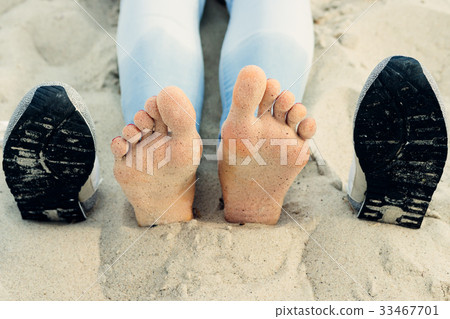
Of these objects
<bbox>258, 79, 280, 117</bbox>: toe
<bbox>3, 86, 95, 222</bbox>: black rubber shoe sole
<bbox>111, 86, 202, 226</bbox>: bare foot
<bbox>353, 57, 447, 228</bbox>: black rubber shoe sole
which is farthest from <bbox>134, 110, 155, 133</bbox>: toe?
<bbox>353, 57, 447, 228</bbox>: black rubber shoe sole

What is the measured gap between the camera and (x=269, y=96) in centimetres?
99

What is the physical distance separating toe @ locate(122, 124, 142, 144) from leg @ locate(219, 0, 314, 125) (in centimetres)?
32

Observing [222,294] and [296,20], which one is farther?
[296,20]

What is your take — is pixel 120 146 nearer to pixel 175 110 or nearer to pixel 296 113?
pixel 175 110

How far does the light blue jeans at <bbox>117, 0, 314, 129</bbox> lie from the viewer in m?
1.25

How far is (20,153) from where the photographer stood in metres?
1.03

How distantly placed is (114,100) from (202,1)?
50 cm

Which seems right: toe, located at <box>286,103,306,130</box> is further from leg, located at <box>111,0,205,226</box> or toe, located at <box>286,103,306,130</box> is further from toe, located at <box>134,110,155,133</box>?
toe, located at <box>134,110,155,133</box>

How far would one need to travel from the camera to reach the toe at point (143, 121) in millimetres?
994

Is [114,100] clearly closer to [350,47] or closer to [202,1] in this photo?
[202,1]

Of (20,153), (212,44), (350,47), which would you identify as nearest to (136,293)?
(20,153)

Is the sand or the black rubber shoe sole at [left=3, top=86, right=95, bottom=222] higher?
the black rubber shoe sole at [left=3, top=86, right=95, bottom=222]

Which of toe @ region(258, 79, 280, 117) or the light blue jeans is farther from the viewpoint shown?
the light blue jeans
